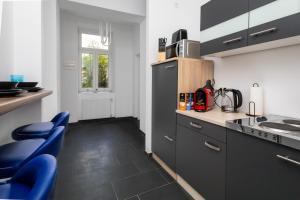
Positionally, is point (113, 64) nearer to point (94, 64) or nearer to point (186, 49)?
point (94, 64)

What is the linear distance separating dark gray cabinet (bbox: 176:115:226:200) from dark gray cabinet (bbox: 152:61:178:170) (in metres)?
0.16

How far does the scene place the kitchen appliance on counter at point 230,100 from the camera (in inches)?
69.7

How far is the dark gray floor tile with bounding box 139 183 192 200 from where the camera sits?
173 centimetres

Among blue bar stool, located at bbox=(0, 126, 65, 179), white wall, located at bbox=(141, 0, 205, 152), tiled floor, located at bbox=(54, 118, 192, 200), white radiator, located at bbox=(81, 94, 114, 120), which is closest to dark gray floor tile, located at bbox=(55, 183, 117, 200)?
tiled floor, located at bbox=(54, 118, 192, 200)

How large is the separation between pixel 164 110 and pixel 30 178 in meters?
1.73

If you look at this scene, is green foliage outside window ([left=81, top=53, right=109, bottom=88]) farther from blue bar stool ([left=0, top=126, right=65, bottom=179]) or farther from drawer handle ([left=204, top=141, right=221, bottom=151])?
drawer handle ([left=204, top=141, right=221, bottom=151])

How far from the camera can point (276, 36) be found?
3.83 feet

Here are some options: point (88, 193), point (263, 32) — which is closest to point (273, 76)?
point (263, 32)

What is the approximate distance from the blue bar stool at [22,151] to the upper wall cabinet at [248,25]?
1533mm

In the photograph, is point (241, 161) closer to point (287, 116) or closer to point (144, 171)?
point (287, 116)

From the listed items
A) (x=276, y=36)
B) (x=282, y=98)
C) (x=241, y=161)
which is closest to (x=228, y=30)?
(x=276, y=36)

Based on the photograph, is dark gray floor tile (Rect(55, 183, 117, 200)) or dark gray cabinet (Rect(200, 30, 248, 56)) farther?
dark gray floor tile (Rect(55, 183, 117, 200))

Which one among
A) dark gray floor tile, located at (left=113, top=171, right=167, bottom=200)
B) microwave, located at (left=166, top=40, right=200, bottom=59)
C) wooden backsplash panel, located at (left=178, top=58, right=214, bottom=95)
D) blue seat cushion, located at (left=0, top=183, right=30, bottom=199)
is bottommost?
dark gray floor tile, located at (left=113, top=171, right=167, bottom=200)

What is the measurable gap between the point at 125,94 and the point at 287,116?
4528 millimetres
